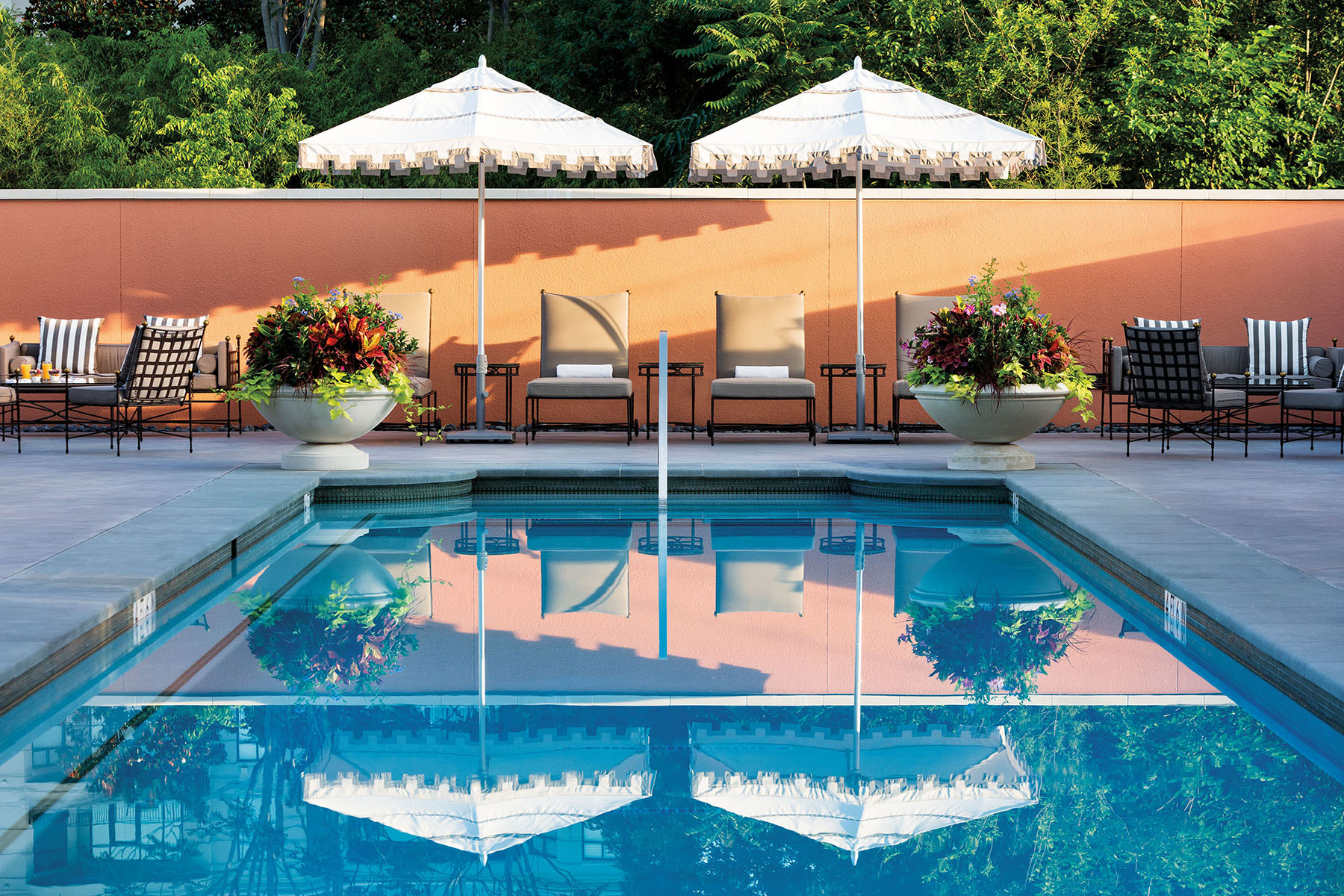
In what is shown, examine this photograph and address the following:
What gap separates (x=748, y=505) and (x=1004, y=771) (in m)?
4.05

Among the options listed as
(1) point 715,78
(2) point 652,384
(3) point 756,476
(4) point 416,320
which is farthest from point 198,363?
(1) point 715,78

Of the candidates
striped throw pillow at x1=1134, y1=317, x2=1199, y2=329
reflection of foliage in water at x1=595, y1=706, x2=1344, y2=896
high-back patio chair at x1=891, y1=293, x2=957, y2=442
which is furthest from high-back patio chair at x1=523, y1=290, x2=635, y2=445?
reflection of foliage in water at x1=595, y1=706, x2=1344, y2=896

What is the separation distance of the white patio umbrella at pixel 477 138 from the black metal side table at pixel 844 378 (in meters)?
1.93

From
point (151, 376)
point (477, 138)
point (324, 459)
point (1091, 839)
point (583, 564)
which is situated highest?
point (477, 138)

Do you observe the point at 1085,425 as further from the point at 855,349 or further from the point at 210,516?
the point at 210,516

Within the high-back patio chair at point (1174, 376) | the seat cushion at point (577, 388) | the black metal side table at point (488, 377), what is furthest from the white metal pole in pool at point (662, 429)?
the high-back patio chair at point (1174, 376)

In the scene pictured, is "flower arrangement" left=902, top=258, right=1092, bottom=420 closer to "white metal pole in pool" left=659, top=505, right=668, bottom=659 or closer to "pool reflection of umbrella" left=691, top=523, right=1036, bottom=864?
"white metal pole in pool" left=659, top=505, right=668, bottom=659

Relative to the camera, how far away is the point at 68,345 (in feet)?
30.1

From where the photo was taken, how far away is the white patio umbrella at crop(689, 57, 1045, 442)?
8.31 m

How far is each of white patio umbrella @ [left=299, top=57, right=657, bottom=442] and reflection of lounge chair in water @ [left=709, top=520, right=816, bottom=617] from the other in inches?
122

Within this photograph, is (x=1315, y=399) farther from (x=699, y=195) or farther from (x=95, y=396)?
(x=95, y=396)

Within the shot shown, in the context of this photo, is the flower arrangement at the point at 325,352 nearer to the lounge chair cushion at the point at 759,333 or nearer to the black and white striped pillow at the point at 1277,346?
the lounge chair cushion at the point at 759,333

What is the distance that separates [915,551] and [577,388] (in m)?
3.41

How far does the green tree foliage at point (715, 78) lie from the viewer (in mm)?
13398
